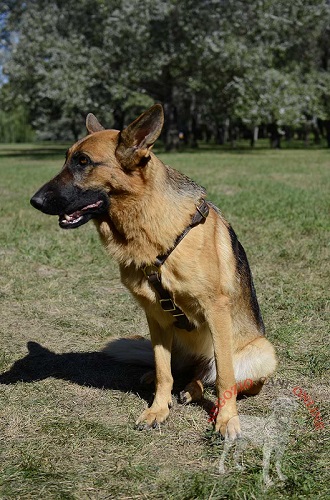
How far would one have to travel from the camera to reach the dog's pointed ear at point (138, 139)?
3.04 metres

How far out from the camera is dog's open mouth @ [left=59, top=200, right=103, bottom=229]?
314 centimetres

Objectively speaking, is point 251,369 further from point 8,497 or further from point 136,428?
point 8,497

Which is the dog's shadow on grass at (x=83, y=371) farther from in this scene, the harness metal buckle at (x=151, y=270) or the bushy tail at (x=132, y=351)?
the harness metal buckle at (x=151, y=270)

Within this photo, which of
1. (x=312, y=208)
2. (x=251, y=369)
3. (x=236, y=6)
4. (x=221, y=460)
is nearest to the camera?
(x=221, y=460)

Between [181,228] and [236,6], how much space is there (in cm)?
2385

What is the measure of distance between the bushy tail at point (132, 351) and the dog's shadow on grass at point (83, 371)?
0.08 metres

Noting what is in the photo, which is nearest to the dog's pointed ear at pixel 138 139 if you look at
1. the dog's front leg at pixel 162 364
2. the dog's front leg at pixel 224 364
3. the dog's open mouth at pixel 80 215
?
the dog's open mouth at pixel 80 215

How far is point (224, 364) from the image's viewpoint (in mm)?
3268

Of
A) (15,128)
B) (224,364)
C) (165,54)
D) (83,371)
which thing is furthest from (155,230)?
(15,128)

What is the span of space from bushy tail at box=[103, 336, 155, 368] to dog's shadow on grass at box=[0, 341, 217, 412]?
0.08 m

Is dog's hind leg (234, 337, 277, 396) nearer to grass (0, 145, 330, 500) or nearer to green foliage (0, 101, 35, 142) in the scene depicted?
grass (0, 145, 330, 500)

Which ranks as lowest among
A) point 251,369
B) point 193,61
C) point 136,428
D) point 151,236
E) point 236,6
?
point 136,428

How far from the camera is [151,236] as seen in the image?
10.4 ft

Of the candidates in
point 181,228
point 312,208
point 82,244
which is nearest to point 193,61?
point 312,208
